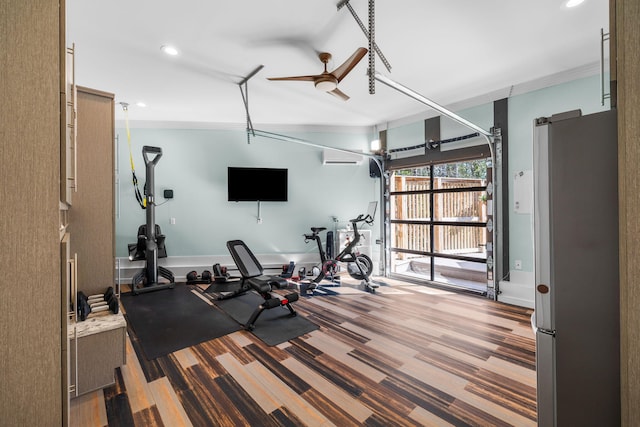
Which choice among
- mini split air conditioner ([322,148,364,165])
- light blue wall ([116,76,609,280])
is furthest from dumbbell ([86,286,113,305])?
mini split air conditioner ([322,148,364,165])

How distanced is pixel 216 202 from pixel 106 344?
144 inches

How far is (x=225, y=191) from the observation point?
17.8ft

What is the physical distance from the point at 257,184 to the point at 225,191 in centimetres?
64

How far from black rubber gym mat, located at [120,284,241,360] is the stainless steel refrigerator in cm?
267

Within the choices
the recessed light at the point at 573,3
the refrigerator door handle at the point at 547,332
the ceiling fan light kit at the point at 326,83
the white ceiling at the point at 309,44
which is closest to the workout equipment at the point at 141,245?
the white ceiling at the point at 309,44

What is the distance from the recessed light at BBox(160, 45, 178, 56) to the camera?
2.84 m

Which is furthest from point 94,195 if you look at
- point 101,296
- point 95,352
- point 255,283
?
point 255,283

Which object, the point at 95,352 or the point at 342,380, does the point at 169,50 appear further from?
the point at 342,380

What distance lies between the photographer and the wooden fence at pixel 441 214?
5.16 meters

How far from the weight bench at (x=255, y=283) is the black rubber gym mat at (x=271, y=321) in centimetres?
11

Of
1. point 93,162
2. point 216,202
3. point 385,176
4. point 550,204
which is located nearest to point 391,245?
point 385,176

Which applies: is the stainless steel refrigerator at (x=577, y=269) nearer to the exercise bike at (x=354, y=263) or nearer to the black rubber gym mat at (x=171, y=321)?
the black rubber gym mat at (x=171, y=321)

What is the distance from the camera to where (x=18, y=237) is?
0.90m

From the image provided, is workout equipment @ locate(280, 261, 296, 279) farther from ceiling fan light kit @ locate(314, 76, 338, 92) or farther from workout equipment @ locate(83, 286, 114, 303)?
ceiling fan light kit @ locate(314, 76, 338, 92)
